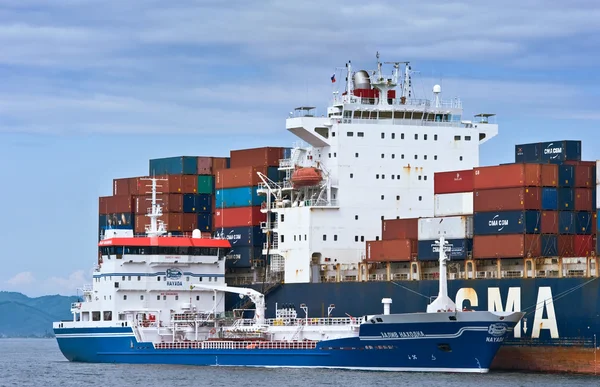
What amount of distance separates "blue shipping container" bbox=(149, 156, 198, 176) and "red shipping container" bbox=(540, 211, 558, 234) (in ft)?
66.8

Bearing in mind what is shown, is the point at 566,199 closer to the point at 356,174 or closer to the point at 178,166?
the point at 356,174

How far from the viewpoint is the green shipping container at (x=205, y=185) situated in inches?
2420

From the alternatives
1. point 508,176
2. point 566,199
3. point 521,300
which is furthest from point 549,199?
point 521,300

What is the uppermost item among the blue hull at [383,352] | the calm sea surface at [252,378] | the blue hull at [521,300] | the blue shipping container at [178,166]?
the blue shipping container at [178,166]

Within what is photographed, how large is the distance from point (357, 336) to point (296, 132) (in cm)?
1175

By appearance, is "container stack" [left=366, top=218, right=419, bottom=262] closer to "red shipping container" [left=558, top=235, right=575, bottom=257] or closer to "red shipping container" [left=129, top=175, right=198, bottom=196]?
"red shipping container" [left=558, top=235, right=575, bottom=257]

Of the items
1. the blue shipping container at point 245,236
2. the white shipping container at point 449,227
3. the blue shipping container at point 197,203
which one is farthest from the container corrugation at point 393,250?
the blue shipping container at point 197,203

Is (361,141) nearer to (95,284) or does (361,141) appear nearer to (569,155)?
(569,155)

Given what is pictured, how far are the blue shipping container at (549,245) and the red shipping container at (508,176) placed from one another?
76.4 inches

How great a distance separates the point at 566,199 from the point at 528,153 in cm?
486

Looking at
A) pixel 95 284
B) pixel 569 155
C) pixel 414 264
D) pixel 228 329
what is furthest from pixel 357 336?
pixel 95 284

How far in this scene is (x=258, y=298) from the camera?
5306 centimetres

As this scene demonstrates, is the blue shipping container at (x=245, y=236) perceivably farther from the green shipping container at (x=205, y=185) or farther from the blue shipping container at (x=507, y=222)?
the blue shipping container at (x=507, y=222)

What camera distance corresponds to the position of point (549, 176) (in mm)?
47406
